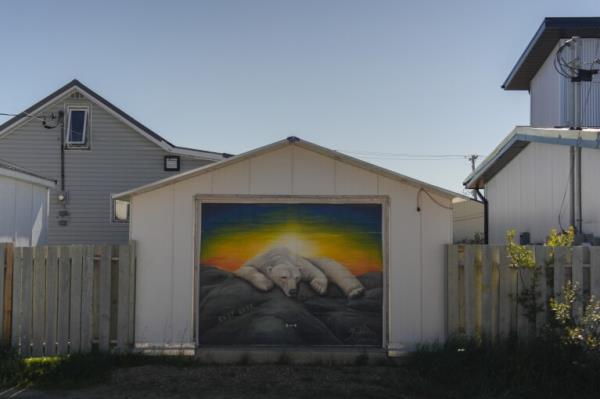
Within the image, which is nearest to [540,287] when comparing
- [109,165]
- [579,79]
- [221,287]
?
[221,287]

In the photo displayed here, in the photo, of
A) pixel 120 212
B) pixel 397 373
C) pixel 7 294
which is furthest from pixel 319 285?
pixel 120 212

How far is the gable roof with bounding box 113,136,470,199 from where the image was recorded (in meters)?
8.50

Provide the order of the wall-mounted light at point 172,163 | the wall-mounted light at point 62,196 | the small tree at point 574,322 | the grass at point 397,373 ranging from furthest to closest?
the wall-mounted light at point 172,163 → the wall-mounted light at point 62,196 → the small tree at point 574,322 → the grass at point 397,373

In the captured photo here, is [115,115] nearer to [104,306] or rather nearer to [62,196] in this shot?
[62,196]

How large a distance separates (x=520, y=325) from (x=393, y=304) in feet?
5.33

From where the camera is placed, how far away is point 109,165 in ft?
63.0

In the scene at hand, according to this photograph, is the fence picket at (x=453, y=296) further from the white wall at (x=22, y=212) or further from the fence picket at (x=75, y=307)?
the white wall at (x=22, y=212)

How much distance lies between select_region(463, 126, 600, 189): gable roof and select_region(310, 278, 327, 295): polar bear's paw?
13.7 feet

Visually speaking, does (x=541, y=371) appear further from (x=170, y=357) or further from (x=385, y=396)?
(x=170, y=357)

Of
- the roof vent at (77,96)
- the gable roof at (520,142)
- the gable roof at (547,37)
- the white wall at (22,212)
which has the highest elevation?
the gable roof at (547,37)

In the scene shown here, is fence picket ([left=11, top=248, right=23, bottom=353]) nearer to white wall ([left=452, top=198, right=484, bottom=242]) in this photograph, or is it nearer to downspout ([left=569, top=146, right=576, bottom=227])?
downspout ([left=569, top=146, right=576, bottom=227])

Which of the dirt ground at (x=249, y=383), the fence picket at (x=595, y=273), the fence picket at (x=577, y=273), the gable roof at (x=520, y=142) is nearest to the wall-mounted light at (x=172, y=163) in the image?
the gable roof at (x=520, y=142)

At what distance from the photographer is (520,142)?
13.0 metres

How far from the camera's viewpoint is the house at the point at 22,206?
36.1 ft
